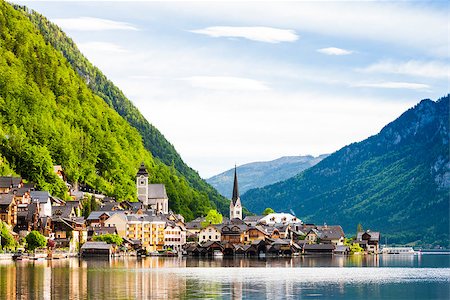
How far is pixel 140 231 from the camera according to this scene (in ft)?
515

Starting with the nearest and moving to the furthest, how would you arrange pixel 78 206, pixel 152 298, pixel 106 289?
1. pixel 152 298
2. pixel 106 289
3. pixel 78 206

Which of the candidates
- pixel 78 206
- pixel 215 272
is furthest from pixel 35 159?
pixel 215 272

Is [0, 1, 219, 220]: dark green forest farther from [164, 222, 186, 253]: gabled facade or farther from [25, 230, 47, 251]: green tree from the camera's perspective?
[25, 230, 47, 251]: green tree

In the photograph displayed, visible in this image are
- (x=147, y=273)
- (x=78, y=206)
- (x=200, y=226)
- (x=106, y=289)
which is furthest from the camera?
(x=200, y=226)

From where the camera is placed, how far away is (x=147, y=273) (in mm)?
84938

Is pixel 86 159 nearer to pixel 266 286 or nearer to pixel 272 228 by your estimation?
pixel 272 228

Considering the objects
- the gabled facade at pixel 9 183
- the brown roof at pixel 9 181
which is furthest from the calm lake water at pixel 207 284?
the brown roof at pixel 9 181

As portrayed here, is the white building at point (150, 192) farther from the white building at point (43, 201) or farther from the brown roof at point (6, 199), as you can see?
the brown roof at point (6, 199)

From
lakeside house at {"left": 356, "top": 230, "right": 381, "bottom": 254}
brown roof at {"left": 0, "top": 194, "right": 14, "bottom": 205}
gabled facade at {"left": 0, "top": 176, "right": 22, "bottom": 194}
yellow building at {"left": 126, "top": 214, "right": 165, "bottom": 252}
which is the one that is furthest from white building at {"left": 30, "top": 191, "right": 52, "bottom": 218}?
lakeside house at {"left": 356, "top": 230, "right": 381, "bottom": 254}

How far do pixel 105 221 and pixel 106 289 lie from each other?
8596 cm

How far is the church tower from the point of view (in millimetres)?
194000

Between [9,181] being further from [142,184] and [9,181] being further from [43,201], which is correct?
[142,184]

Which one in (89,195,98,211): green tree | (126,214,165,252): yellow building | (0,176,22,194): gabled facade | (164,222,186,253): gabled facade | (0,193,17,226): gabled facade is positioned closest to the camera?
(0,193,17,226): gabled facade

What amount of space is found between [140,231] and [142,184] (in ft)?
129
